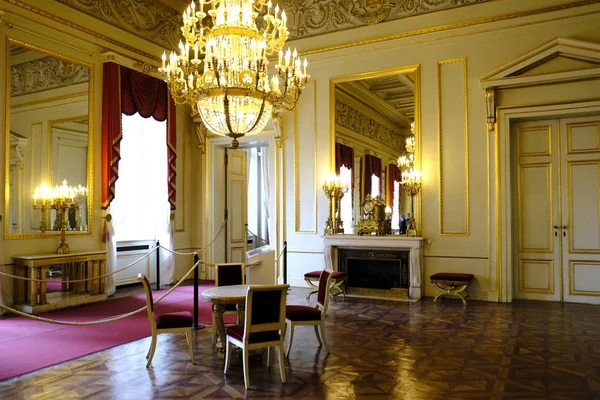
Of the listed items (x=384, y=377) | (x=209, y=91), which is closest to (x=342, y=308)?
(x=384, y=377)

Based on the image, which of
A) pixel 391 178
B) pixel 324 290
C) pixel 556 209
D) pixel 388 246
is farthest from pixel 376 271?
pixel 324 290

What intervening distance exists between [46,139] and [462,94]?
19.4ft

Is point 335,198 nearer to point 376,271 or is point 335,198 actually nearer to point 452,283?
point 376,271

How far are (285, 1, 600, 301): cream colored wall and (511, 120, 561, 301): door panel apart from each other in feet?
1.66

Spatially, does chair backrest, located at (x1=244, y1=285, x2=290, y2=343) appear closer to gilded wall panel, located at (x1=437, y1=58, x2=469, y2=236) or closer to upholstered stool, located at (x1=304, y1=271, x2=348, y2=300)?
upholstered stool, located at (x1=304, y1=271, x2=348, y2=300)

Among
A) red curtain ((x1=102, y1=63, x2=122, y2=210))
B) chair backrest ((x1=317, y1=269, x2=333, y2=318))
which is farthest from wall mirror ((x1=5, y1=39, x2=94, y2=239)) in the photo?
chair backrest ((x1=317, y1=269, x2=333, y2=318))

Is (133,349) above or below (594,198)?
below

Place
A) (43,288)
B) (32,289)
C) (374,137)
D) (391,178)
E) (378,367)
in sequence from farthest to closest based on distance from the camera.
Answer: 1. (374,137)
2. (391,178)
3. (43,288)
4. (32,289)
5. (378,367)

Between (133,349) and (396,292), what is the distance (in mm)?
4124

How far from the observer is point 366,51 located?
812cm

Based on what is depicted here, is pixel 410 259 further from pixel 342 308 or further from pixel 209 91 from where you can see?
pixel 209 91

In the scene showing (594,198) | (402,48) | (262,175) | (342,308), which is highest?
(402,48)

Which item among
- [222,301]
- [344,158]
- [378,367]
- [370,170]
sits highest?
[344,158]

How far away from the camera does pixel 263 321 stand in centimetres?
381
